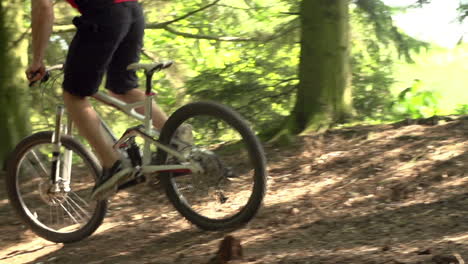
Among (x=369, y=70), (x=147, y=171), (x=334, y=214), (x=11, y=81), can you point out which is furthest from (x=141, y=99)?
(x=369, y=70)

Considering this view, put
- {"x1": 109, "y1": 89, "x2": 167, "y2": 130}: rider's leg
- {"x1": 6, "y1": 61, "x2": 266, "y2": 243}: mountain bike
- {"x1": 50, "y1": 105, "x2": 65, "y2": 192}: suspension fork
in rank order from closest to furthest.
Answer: {"x1": 6, "y1": 61, "x2": 266, "y2": 243}: mountain bike, {"x1": 109, "y1": 89, "x2": 167, "y2": 130}: rider's leg, {"x1": 50, "y1": 105, "x2": 65, "y2": 192}: suspension fork

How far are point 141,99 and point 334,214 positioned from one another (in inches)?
62.7

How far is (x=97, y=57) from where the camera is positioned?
13.7ft

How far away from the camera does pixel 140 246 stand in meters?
4.41

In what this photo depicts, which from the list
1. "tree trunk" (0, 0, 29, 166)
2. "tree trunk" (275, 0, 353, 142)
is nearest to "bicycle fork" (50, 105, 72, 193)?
"tree trunk" (0, 0, 29, 166)

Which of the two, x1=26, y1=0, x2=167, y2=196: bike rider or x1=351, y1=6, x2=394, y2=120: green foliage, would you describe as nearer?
x1=26, y1=0, x2=167, y2=196: bike rider

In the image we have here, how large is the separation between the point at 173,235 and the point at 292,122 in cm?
224

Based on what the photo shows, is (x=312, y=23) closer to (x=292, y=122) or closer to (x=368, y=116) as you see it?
(x=292, y=122)

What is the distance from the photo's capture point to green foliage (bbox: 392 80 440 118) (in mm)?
7547

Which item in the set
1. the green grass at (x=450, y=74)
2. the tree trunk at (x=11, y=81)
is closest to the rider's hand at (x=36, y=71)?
the tree trunk at (x=11, y=81)

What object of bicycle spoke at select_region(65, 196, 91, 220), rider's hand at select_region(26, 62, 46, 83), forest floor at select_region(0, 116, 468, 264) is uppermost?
rider's hand at select_region(26, 62, 46, 83)

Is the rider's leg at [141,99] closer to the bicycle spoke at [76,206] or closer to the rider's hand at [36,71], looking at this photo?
the rider's hand at [36,71]

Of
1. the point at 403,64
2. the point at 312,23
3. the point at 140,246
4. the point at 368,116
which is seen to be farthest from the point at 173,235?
the point at 403,64

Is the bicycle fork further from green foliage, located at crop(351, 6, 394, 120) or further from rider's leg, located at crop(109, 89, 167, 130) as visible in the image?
green foliage, located at crop(351, 6, 394, 120)
